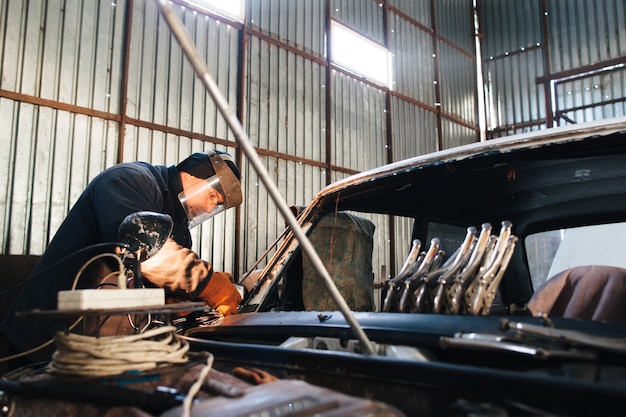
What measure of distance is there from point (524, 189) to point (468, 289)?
1041mm

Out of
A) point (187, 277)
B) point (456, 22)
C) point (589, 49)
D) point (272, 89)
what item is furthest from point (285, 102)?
point (589, 49)

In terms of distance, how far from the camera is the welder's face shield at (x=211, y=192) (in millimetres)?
3066

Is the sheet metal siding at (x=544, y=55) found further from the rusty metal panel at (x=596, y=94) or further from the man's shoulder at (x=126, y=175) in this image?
the man's shoulder at (x=126, y=175)

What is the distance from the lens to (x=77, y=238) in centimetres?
258

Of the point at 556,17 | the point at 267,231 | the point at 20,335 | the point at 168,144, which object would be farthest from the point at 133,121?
the point at 556,17

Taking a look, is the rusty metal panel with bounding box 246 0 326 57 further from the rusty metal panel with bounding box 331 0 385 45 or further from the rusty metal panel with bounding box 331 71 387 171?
the rusty metal panel with bounding box 331 71 387 171

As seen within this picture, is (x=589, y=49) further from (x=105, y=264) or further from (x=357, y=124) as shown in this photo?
(x=105, y=264)

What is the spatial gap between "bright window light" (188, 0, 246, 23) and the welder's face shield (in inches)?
184

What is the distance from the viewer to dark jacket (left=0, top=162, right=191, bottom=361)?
241 centimetres

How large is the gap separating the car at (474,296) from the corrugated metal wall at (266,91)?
2.73 metres

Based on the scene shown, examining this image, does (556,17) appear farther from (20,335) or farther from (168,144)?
(20,335)

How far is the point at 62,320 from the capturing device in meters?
1.36

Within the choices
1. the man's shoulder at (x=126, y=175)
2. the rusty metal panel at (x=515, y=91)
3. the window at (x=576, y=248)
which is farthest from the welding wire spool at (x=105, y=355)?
the rusty metal panel at (x=515, y=91)

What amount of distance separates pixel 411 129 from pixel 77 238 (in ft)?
28.4
